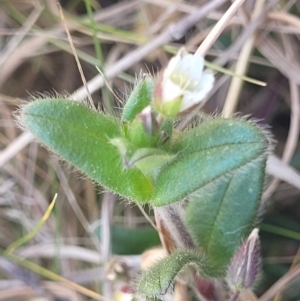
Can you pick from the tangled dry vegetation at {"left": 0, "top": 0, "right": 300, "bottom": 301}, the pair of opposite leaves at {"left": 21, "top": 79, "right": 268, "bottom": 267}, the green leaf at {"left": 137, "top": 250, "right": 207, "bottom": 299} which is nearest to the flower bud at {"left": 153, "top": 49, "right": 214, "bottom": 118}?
the pair of opposite leaves at {"left": 21, "top": 79, "right": 268, "bottom": 267}

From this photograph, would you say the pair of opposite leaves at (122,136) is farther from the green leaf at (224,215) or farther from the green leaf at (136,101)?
the green leaf at (224,215)

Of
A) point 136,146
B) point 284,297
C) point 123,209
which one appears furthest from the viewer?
point 123,209

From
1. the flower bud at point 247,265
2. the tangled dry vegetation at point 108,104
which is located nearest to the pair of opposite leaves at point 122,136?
the flower bud at point 247,265

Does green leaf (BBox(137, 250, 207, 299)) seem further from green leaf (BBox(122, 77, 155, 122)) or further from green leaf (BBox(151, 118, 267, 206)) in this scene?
green leaf (BBox(122, 77, 155, 122))

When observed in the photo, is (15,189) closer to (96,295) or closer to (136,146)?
(96,295)

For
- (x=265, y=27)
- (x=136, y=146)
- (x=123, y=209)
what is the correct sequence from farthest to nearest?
(x=123, y=209)
(x=265, y=27)
(x=136, y=146)

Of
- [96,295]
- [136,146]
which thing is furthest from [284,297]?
[136,146]

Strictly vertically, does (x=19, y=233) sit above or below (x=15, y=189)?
below
